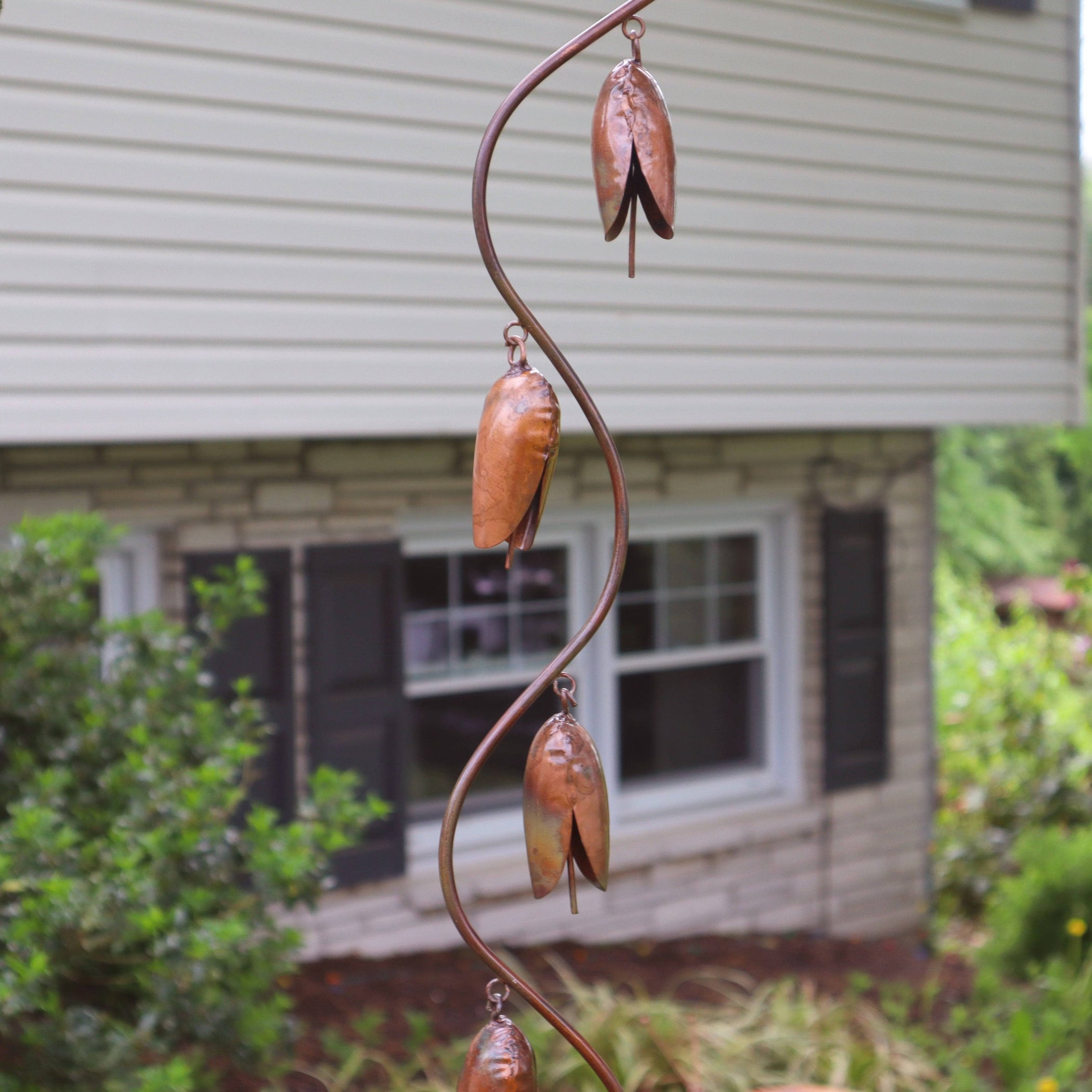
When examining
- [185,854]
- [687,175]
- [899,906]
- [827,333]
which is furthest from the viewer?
[899,906]

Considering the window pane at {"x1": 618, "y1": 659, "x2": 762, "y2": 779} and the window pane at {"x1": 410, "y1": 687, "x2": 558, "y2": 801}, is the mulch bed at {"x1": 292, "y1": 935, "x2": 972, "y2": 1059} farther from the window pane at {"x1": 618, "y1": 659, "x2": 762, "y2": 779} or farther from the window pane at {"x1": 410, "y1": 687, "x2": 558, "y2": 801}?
the window pane at {"x1": 618, "y1": 659, "x2": 762, "y2": 779}

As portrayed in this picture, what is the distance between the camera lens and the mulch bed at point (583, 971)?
4.09 m

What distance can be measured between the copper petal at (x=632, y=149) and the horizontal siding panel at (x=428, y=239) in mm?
2702

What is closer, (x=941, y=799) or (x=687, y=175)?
(x=687, y=175)

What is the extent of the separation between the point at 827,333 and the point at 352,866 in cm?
269

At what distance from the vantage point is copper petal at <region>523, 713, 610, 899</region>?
1196 mm

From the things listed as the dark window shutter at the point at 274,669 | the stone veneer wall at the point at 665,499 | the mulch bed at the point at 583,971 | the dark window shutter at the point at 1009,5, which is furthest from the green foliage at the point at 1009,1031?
the dark window shutter at the point at 1009,5

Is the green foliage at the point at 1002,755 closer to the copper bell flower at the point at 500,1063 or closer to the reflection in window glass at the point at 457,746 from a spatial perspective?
the reflection in window glass at the point at 457,746

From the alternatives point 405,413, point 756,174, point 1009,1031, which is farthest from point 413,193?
point 1009,1031

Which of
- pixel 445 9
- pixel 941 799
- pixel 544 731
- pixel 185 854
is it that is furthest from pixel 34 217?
pixel 941 799

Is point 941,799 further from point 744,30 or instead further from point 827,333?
point 744,30

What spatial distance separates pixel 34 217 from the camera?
349 centimetres

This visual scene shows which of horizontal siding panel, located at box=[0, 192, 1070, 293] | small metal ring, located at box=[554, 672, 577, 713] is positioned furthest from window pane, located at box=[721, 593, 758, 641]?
small metal ring, located at box=[554, 672, 577, 713]

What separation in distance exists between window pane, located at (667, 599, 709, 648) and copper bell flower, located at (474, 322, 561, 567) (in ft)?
14.6
